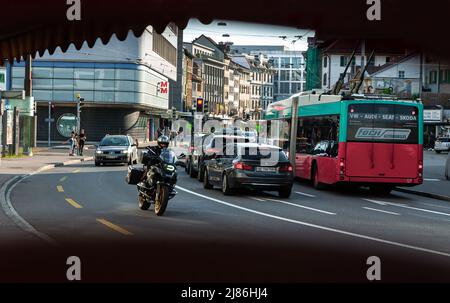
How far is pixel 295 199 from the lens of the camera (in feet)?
70.5

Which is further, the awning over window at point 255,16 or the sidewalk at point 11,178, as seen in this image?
the sidewalk at point 11,178

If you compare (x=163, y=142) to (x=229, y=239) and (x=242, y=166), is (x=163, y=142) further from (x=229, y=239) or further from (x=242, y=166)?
(x=229, y=239)

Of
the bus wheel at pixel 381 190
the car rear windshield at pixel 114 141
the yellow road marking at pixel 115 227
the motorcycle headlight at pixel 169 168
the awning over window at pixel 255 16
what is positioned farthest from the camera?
the car rear windshield at pixel 114 141

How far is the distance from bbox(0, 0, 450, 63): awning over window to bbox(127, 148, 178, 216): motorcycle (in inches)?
351

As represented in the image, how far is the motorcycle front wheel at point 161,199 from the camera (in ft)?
52.2

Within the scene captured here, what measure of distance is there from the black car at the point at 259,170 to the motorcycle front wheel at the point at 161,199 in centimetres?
549

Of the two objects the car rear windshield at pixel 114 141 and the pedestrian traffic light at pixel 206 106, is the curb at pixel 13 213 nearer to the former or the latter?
the pedestrian traffic light at pixel 206 106

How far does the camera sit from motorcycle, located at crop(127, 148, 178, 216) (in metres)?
16.1

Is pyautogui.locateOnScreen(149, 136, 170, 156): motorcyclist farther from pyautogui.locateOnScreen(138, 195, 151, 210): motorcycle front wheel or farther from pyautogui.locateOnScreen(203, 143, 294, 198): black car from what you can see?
pyautogui.locateOnScreen(203, 143, 294, 198): black car

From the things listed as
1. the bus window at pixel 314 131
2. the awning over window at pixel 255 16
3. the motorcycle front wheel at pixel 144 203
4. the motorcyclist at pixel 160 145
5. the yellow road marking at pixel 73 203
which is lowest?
the yellow road marking at pixel 73 203

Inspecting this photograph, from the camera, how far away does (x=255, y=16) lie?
A: 668 cm

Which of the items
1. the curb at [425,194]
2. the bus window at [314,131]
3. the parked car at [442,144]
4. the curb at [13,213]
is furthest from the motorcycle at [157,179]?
the parked car at [442,144]

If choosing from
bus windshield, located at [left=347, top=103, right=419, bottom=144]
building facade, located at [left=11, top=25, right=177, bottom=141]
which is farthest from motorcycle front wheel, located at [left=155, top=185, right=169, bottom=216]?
bus windshield, located at [left=347, top=103, right=419, bottom=144]

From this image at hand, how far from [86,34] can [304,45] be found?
214cm
